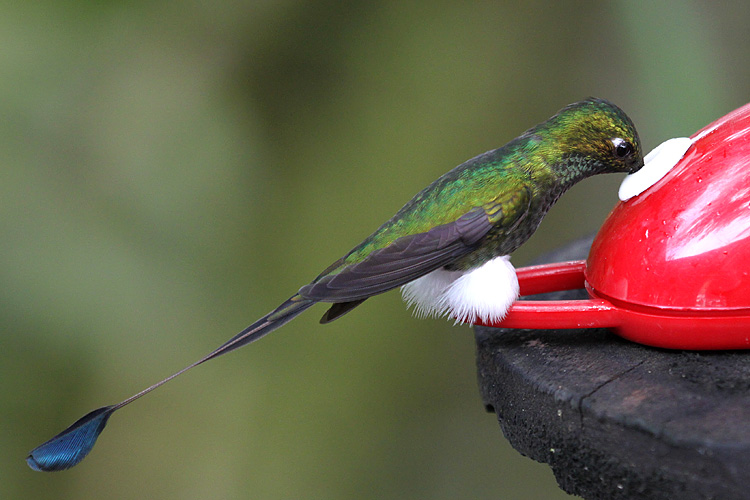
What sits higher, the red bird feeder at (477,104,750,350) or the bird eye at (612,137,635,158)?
the bird eye at (612,137,635,158)

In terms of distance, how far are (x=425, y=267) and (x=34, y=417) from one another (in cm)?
140

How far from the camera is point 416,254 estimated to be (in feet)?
3.45

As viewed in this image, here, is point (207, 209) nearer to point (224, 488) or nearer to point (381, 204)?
point (381, 204)

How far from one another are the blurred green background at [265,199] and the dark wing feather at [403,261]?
1138 mm

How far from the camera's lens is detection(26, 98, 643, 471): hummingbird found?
1037 mm

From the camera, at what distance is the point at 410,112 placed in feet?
7.82

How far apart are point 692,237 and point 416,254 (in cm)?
38

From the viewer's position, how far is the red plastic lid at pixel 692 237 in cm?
90

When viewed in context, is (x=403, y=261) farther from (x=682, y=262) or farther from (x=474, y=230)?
(x=682, y=262)

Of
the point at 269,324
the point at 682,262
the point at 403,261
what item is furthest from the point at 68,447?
the point at 682,262

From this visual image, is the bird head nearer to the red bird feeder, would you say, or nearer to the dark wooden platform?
the red bird feeder

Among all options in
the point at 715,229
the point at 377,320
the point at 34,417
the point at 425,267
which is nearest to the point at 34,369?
the point at 34,417

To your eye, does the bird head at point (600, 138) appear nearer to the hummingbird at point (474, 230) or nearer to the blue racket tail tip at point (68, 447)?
the hummingbird at point (474, 230)

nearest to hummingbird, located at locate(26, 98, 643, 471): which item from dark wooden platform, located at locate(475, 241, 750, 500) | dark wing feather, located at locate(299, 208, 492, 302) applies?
dark wing feather, located at locate(299, 208, 492, 302)
